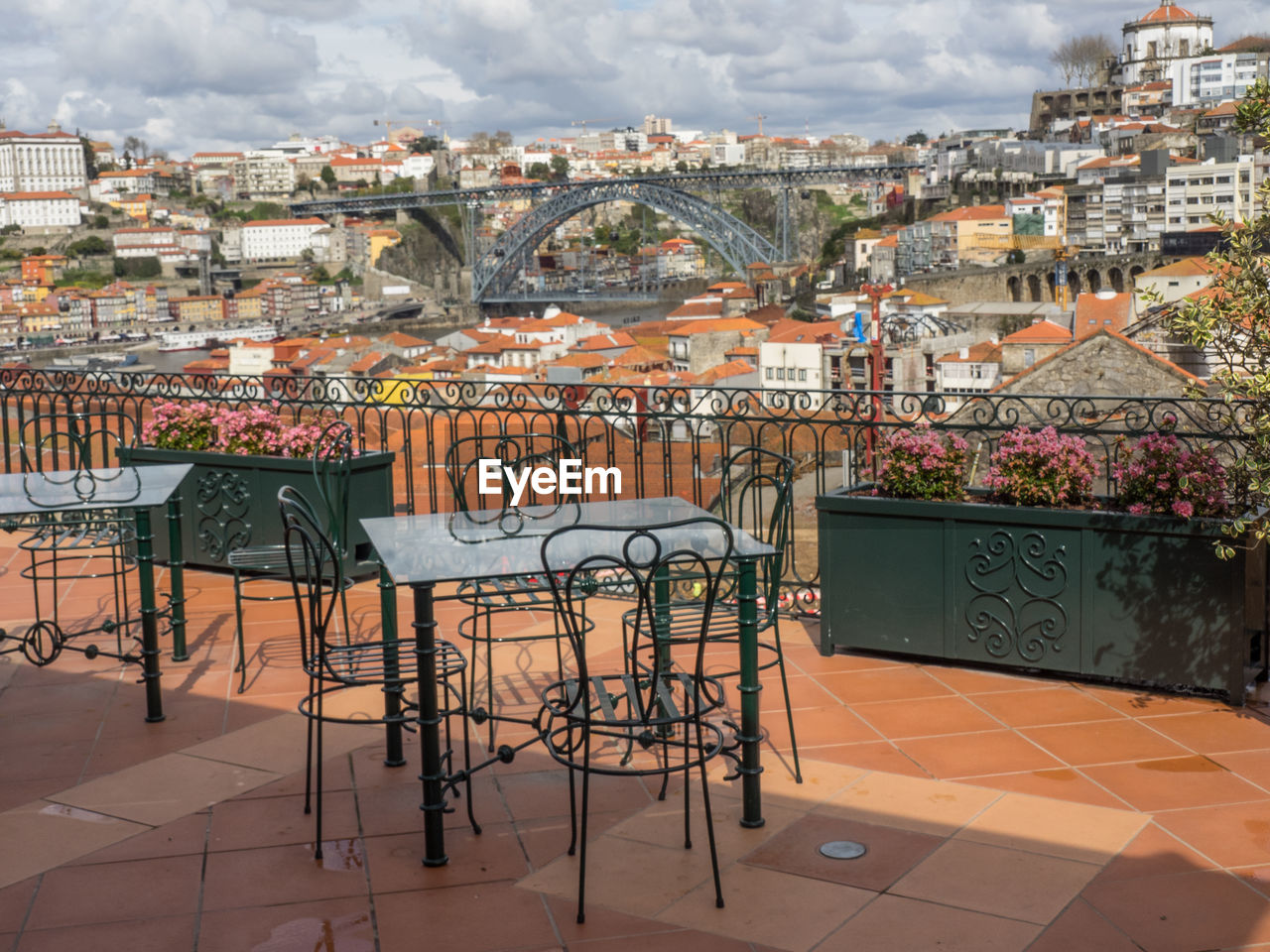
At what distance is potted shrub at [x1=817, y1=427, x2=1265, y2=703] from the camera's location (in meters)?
3.35

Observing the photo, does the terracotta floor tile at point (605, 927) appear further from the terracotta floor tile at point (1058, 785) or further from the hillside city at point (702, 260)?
the hillside city at point (702, 260)

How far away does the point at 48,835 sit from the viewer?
2627 millimetres

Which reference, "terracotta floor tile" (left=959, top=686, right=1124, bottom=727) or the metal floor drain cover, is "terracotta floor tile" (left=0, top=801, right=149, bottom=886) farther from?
"terracotta floor tile" (left=959, top=686, right=1124, bottom=727)

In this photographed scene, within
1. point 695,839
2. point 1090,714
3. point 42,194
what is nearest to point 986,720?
point 1090,714

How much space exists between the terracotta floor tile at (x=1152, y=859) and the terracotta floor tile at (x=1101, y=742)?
0.45 meters

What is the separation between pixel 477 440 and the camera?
11.7 ft

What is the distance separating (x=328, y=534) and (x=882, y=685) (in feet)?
6.56

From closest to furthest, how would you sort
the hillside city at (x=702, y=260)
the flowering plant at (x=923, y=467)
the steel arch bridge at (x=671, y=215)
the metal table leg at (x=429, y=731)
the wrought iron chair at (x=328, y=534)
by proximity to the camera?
the metal table leg at (x=429, y=731), the wrought iron chair at (x=328, y=534), the flowering plant at (x=923, y=467), the hillside city at (x=702, y=260), the steel arch bridge at (x=671, y=215)

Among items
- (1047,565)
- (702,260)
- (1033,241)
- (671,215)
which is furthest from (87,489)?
(702,260)

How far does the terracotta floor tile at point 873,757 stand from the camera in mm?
2957

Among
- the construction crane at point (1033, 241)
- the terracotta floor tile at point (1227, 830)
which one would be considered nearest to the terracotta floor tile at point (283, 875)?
the terracotta floor tile at point (1227, 830)

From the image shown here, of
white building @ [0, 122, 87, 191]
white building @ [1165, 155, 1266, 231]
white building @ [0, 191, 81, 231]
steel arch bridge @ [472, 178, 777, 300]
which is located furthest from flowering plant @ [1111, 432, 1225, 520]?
white building @ [0, 122, 87, 191]

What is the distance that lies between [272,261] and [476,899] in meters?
100

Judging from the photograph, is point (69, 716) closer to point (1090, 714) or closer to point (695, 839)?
point (695, 839)
